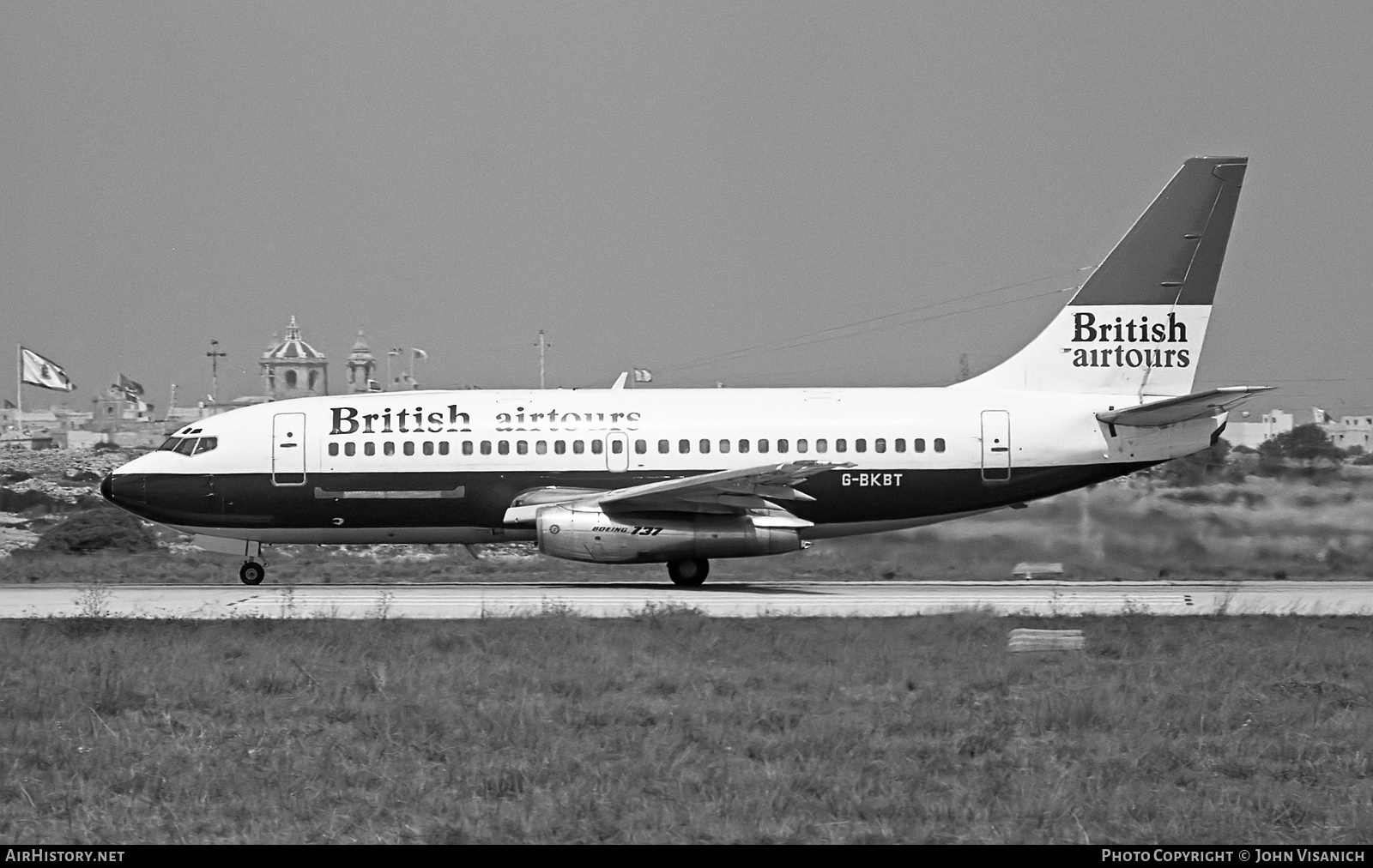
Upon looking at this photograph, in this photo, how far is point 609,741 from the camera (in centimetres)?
1164

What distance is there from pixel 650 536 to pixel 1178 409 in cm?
952

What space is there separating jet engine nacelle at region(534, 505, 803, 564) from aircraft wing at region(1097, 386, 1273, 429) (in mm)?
6295

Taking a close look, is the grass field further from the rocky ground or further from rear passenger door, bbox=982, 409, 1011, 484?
the rocky ground

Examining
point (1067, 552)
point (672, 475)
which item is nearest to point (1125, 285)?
point (1067, 552)

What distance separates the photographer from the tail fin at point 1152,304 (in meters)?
27.5

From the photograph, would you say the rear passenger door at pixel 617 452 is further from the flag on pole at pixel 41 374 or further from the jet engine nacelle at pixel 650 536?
the flag on pole at pixel 41 374

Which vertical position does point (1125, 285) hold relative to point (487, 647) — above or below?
above

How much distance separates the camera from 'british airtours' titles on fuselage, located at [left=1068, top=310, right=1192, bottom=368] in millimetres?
27625

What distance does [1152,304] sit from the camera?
90.6ft

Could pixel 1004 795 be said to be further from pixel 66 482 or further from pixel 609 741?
pixel 66 482

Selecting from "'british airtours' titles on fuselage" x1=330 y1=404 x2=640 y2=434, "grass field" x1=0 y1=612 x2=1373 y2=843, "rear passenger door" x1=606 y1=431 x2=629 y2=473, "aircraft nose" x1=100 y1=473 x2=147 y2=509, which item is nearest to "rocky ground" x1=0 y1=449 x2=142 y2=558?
"aircraft nose" x1=100 y1=473 x2=147 y2=509

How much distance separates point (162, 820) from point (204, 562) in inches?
1059

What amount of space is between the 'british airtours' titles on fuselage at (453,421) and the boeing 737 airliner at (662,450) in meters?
0.03

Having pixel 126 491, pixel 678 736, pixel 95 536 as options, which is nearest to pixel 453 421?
pixel 126 491
